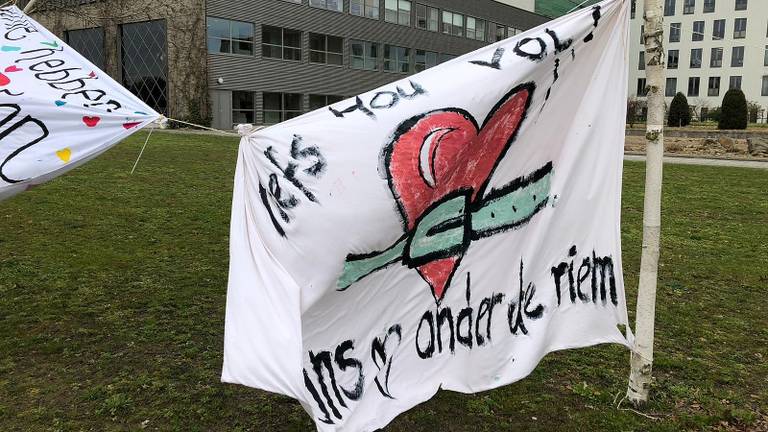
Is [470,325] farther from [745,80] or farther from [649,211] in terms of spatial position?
[745,80]

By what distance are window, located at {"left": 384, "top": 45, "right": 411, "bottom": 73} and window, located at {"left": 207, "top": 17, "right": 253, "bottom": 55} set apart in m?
11.2

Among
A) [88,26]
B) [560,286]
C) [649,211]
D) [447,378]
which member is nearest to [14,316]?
[447,378]

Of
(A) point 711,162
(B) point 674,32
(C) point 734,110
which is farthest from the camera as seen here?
(B) point 674,32

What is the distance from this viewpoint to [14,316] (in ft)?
17.1

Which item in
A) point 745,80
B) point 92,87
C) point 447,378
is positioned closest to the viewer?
point 447,378

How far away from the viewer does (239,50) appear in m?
32.4

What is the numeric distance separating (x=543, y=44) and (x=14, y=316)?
475 cm

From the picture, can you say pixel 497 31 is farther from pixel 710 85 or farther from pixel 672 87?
pixel 672 87

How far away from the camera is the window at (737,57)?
66375mm

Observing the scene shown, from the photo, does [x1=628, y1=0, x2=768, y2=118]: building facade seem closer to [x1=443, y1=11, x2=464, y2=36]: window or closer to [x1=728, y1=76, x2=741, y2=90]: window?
[x1=728, y1=76, x2=741, y2=90]: window

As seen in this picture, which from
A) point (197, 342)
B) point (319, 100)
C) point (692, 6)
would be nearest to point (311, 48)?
point (319, 100)

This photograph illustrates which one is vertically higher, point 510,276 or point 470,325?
point 510,276

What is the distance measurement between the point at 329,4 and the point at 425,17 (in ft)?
30.8

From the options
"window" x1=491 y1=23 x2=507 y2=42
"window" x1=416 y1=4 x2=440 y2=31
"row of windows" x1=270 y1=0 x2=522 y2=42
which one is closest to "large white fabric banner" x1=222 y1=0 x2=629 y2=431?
"row of windows" x1=270 y1=0 x2=522 y2=42
